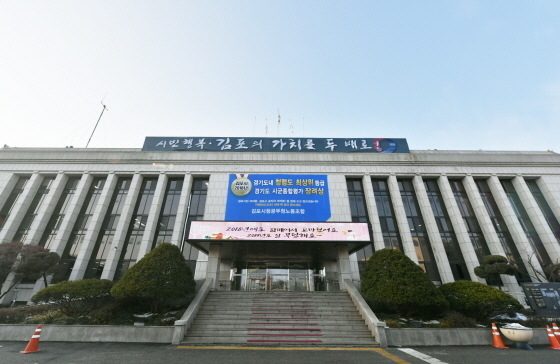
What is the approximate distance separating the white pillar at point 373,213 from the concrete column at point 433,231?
5.35m

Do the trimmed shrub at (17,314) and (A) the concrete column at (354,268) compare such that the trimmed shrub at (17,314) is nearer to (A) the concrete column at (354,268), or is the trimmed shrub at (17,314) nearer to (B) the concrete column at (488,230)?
(A) the concrete column at (354,268)

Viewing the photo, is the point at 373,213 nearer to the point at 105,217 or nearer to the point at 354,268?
the point at 354,268

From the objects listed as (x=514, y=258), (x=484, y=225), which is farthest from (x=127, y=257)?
(x=514, y=258)

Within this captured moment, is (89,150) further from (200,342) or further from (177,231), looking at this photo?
(200,342)

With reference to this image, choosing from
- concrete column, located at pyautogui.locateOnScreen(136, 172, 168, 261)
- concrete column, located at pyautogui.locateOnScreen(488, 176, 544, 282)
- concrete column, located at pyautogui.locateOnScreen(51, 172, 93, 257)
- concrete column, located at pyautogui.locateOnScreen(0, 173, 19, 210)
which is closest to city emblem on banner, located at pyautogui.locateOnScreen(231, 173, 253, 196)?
concrete column, located at pyautogui.locateOnScreen(136, 172, 168, 261)

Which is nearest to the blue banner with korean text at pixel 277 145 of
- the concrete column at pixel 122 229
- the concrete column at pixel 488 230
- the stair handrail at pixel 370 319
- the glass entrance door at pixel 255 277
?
the concrete column at pixel 122 229

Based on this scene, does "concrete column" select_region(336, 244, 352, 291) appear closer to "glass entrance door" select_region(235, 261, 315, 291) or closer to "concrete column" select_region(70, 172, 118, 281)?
"glass entrance door" select_region(235, 261, 315, 291)

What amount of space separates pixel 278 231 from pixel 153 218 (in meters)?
15.5

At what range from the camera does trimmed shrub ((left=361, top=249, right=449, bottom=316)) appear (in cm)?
1529

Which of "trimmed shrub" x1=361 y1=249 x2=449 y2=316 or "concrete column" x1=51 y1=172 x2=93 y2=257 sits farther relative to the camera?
"concrete column" x1=51 y1=172 x2=93 y2=257

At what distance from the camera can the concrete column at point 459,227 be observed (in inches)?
960

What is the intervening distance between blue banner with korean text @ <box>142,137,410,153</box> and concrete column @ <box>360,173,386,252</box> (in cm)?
498

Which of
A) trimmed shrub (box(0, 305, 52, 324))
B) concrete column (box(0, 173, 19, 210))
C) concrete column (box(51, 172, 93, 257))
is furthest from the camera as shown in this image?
concrete column (box(0, 173, 19, 210))

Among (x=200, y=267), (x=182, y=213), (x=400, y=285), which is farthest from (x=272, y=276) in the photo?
(x=400, y=285)
